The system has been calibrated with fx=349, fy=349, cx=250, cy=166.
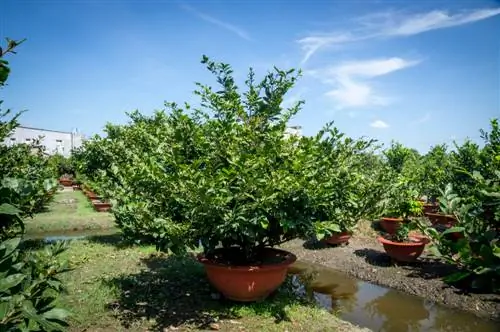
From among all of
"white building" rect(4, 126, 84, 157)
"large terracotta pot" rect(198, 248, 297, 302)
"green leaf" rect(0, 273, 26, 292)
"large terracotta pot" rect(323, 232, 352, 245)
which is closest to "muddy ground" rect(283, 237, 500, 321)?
"large terracotta pot" rect(323, 232, 352, 245)

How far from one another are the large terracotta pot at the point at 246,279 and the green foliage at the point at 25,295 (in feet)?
11.0

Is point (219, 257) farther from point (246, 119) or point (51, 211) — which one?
point (51, 211)

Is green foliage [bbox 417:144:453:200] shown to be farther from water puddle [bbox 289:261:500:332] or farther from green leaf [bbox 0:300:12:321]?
green leaf [bbox 0:300:12:321]

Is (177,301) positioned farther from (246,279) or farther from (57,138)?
(57,138)

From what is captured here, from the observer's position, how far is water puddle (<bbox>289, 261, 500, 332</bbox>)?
229 inches

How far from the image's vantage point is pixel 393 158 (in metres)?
→ 16.6

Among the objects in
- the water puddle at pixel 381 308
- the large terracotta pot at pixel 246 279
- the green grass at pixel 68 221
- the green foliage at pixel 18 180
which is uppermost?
the green foliage at pixel 18 180

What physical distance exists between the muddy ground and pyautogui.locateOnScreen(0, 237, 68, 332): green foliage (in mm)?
6730

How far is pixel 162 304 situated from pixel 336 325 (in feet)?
8.62

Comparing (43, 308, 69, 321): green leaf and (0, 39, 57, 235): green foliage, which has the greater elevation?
(0, 39, 57, 235): green foliage

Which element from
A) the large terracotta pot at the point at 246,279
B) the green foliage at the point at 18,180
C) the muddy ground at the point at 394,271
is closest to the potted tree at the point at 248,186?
the large terracotta pot at the point at 246,279

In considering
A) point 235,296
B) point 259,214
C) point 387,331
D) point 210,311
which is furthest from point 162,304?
point 387,331

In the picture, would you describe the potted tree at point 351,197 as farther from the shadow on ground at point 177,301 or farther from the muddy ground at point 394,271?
the muddy ground at point 394,271

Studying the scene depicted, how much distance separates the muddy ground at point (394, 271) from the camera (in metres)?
6.34
